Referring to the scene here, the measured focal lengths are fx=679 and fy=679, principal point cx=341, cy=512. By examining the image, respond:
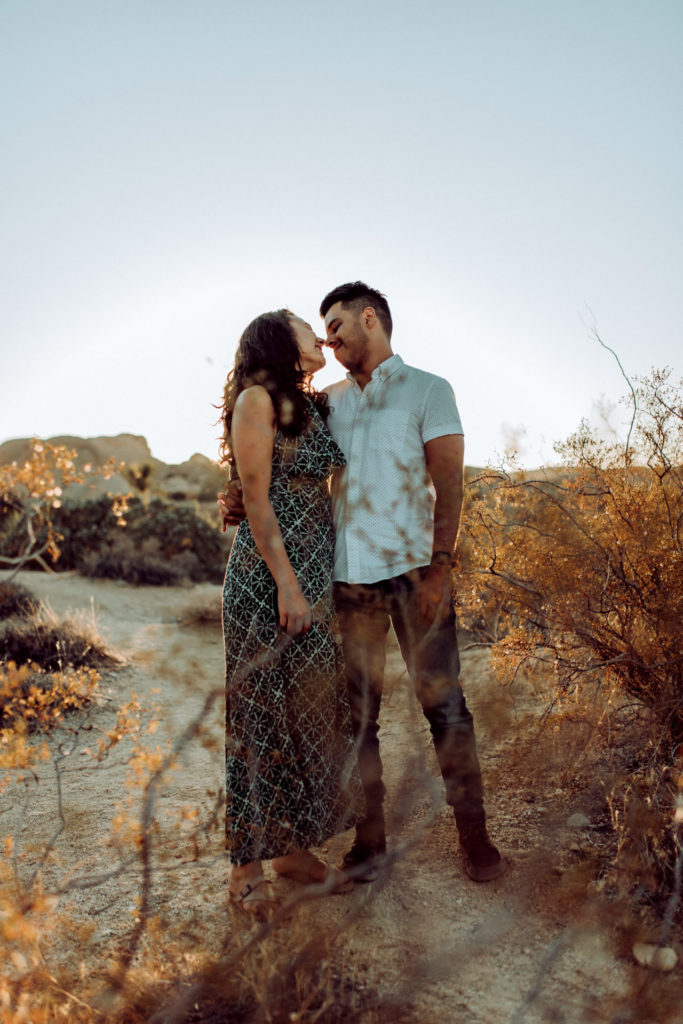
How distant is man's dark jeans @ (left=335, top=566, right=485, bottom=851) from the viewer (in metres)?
2.48

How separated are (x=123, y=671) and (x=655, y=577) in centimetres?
452

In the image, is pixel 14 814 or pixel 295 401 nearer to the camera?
pixel 295 401

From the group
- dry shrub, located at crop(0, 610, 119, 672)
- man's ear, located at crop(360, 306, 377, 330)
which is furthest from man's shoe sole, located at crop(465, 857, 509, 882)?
dry shrub, located at crop(0, 610, 119, 672)

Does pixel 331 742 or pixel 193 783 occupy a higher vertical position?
pixel 331 742

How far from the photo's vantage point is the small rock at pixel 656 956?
6.26 feet

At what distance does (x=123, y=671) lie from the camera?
18.9 ft

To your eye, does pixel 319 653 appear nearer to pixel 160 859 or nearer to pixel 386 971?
pixel 386 971

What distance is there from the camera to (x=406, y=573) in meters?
2.51

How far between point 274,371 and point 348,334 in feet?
1.60

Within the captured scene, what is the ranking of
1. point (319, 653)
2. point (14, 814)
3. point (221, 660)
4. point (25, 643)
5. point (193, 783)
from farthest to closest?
point (221, 660) → point (25, 643) → point (193, 783) → point (14, 814) → point (319, 653)

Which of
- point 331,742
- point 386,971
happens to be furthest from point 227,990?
point 331,742

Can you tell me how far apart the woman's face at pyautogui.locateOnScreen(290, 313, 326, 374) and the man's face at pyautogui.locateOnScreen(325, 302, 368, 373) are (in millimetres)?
217

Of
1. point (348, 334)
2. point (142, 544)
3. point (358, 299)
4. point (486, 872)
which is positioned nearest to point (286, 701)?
point (486, 872)

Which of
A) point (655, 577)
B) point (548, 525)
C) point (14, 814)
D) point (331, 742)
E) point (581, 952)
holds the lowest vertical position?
point (14, 814)
